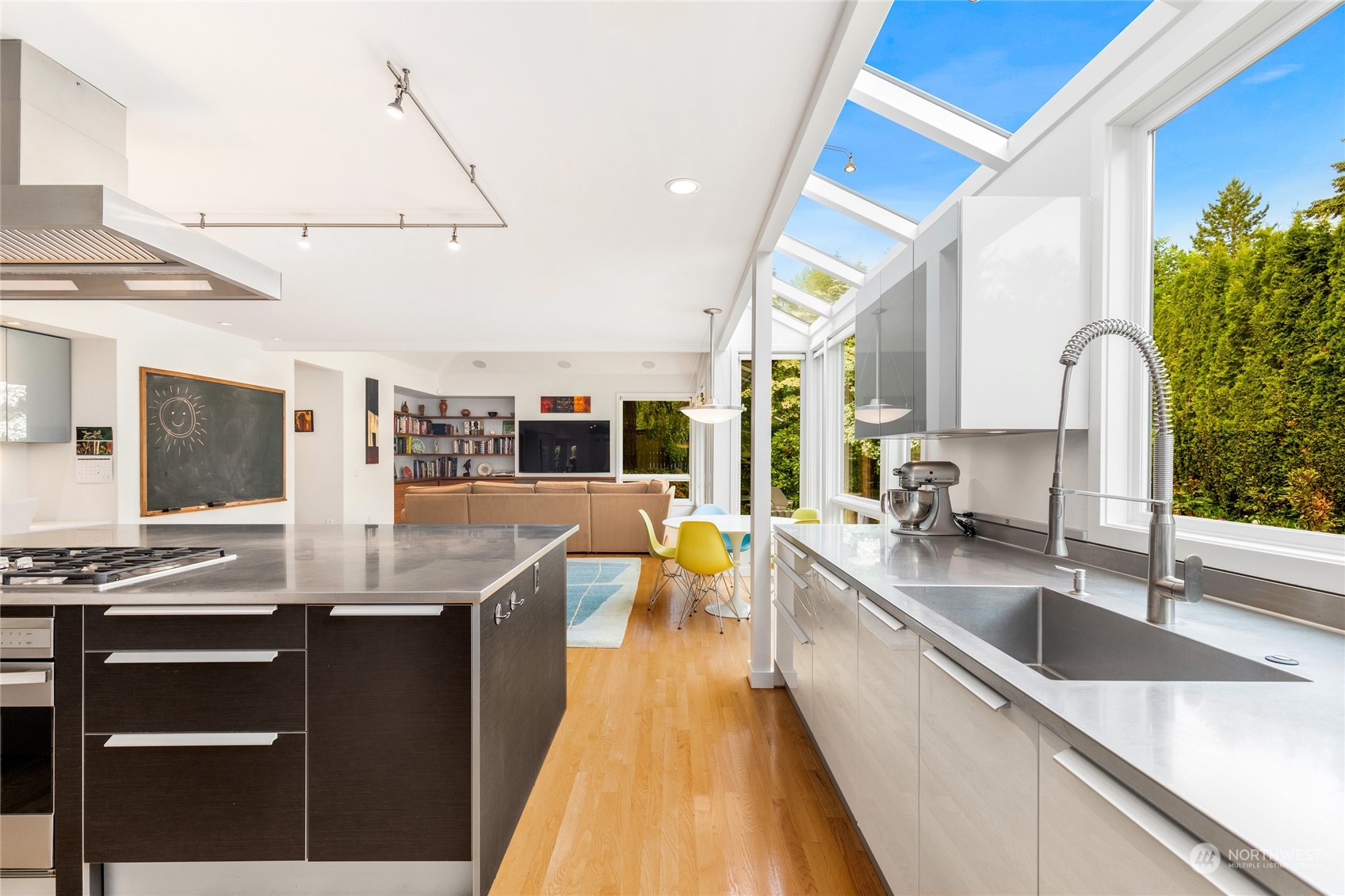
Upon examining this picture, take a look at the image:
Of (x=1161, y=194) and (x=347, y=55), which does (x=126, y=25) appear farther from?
(x=1161, y=194)

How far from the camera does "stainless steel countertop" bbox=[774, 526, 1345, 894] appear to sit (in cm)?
57

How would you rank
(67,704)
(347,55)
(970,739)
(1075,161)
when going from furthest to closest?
(1075,161) < (347,55) < (67,704) < (970,739)

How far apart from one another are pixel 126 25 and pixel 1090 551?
3283 mm

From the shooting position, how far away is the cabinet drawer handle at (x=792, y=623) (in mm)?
2457

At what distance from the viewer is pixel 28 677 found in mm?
1540

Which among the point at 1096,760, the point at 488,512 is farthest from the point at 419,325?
the point at 1096,760

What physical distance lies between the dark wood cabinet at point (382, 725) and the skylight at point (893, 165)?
10.1ft

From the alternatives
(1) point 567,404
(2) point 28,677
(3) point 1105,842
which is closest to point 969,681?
(3) point 1105,842

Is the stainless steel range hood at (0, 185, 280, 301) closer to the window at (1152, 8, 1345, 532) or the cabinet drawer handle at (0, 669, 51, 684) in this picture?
the cabinet drawer handle at (0, 669, 51, 684)

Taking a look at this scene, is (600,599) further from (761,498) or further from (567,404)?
(567,404)

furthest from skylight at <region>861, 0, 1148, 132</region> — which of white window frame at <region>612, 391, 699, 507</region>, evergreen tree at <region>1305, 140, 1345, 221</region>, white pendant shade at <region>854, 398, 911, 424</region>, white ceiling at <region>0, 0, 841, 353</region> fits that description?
white window frame at <region>612, 391, 699, 507</region>

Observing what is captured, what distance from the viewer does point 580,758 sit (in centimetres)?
244

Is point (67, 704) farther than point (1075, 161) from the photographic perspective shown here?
No
